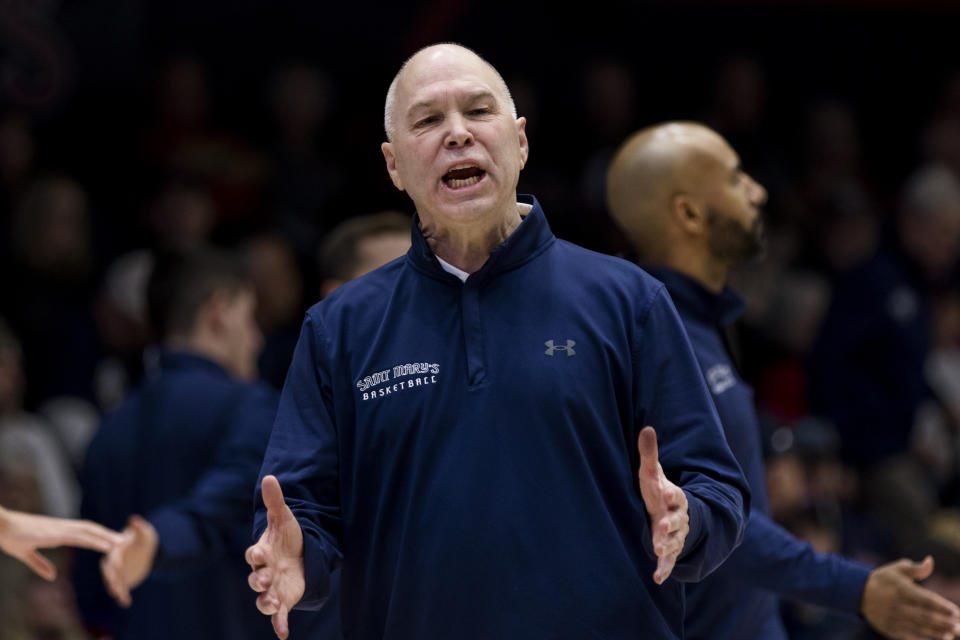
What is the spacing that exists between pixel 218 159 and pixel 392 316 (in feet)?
16.7

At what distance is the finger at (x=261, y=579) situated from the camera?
251 cm

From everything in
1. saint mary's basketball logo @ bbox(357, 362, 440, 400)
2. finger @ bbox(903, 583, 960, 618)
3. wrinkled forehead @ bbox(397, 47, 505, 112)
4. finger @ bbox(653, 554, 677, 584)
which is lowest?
finger @ bbox(903, 583, 960, 618)

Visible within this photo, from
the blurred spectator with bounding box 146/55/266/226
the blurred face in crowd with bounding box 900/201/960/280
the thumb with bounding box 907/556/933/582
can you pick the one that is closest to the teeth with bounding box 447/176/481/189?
the thumb with bounding box 907/556/933/582

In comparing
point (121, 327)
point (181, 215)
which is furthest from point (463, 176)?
point (181, 215)

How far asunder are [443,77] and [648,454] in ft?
2.91

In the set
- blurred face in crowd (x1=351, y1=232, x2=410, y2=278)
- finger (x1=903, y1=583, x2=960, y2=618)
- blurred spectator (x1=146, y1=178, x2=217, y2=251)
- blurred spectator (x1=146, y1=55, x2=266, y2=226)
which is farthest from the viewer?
blurred spectator (x1=146, y1=55, x2=266, y2=226)

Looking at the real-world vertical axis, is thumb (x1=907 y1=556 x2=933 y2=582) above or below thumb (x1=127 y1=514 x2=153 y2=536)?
below

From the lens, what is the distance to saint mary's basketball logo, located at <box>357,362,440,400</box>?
2.76 meters

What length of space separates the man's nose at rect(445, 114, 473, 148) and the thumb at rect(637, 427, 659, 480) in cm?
70

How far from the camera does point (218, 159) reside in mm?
7742

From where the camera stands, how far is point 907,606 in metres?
3.54

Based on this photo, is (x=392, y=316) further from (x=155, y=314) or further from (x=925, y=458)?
(x=925, y=458)

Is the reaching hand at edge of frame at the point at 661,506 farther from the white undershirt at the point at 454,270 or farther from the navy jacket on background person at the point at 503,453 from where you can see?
the white undershirt at the point at 454,270

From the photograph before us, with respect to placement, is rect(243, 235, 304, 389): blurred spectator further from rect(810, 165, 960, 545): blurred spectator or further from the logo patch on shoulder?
the logo patch on shoulder
